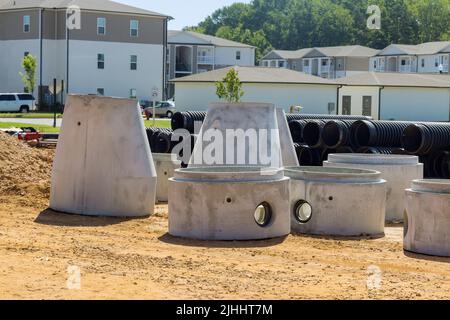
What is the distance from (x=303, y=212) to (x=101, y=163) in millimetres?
3474

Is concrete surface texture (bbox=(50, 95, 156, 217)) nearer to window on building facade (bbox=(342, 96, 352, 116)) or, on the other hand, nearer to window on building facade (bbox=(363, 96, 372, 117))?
window on building facade (bbox=(363, 96, 372, 117))

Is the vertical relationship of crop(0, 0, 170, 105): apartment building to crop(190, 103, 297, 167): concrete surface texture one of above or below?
above

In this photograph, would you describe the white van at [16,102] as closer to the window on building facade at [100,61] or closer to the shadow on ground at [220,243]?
the window on building facade at [100,61]

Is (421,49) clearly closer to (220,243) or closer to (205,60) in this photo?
(205,60)

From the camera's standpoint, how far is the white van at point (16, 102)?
65500mm

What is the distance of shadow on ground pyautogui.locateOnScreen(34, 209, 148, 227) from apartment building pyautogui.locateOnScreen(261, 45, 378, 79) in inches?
4016

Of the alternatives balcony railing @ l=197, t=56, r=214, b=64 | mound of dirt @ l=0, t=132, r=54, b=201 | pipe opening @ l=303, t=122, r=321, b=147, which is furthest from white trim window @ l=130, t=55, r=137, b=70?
mound of dirt @ l=0, t=132, r=54, b=201

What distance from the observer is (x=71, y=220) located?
49.0ft

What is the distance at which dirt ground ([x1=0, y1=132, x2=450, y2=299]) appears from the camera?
9.21m

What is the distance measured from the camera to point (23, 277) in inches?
378

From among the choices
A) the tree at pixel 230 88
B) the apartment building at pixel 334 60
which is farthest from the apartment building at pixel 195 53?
the tree at pixel 230 88

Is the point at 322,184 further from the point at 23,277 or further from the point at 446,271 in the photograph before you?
the point at 23,277

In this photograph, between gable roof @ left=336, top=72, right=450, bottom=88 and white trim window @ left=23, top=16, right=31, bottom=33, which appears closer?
gable roof @ left=336, top=72, right=450, bottom=88

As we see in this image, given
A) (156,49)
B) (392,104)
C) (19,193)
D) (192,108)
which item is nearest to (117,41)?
(156,49)
